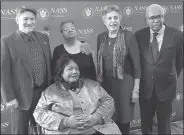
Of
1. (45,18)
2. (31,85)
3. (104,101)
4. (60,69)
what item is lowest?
(104,101)

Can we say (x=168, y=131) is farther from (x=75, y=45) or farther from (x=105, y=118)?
(x=75, y=45)

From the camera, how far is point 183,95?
12.7 feet

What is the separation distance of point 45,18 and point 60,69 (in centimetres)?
79

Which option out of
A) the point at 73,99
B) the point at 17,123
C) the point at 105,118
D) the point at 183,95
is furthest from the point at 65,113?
the point at 183,95

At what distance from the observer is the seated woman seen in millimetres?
2316

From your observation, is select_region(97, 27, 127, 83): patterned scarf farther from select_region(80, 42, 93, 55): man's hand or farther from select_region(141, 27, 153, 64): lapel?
select_region(141, 27, 153, 64): lapel

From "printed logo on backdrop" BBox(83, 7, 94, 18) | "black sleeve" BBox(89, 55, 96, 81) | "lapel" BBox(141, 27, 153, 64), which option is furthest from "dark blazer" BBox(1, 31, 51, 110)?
"lapel" BBox(141, 27, 153, 64)

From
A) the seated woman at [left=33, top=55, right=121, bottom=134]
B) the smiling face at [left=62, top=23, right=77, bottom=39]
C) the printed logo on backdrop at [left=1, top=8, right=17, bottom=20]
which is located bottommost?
the seated woman at [left=33, top=55, right=121, bottom=134]

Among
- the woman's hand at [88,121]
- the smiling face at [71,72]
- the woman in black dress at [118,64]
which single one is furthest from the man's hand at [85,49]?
the woman's hand at [88,121]

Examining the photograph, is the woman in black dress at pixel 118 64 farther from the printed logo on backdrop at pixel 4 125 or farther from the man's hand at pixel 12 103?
the printed logo on backdrop at pixel 4 125

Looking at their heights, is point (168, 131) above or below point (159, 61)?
below

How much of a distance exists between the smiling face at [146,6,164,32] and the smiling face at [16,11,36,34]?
1314 mm

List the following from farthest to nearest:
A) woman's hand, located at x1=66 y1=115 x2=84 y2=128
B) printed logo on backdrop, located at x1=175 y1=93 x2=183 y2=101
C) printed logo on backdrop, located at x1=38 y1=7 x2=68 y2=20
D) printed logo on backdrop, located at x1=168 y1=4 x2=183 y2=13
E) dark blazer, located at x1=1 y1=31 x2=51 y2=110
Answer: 1. printed logo on backdrop, located at x1=175 y1=93 x2=183 y2=101
2. printed logo on backdrop, located at x1=168 y1=4 x2=183 y2=13
3. printed logo on backdrop, located at x1=38 y1=7 x2=68 y2=20
4. dark blazer, located at x1=1 y1=31 x2=51 y2=110
5. woman's hand, located at x1=66 y1=115 x2=84 y2=128

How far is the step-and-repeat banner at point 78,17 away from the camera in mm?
2787
